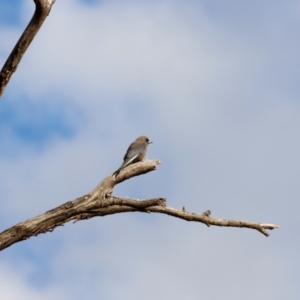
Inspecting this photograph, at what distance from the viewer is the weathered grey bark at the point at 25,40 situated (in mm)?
9008

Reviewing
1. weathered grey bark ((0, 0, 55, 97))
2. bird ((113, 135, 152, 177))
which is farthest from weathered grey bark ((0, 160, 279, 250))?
weathered grey bark ((0, 0, 55, 97))

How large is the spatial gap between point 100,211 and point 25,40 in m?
2.55

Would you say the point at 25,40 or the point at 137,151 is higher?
the point at 137,151

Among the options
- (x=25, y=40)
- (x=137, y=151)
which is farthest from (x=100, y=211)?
(x=25, y=40)

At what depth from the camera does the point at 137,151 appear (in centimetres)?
1248

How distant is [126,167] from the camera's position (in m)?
10.7

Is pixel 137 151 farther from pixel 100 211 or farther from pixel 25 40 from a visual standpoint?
pixel 25 40

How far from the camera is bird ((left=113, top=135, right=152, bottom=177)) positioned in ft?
39.1

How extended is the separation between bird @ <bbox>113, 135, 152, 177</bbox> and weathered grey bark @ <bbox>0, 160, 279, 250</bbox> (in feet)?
3.64

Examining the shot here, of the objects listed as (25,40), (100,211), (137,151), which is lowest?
(100,211)

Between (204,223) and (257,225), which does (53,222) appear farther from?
(257,225)

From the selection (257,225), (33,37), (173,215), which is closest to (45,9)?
(33,37)

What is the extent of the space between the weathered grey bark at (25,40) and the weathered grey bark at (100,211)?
1.74 m

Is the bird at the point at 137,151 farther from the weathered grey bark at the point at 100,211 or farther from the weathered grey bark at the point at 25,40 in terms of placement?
the weathered grey bark at the point at 25,40
